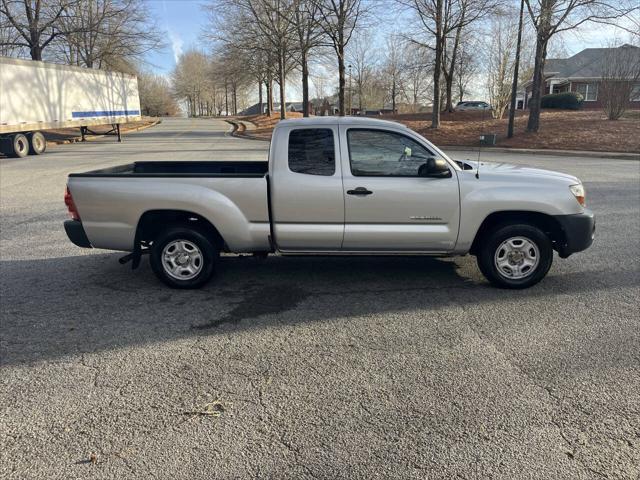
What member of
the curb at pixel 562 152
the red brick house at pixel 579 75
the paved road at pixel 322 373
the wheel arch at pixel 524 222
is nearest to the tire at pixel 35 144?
the paved road at pixel 322 373

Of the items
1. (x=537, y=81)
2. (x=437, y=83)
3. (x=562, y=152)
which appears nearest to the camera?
(x=562, y=152)

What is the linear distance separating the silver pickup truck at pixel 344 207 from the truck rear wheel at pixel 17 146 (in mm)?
19276

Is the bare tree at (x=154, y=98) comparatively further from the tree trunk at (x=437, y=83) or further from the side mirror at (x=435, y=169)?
the side mirror at (x=435, y=169)

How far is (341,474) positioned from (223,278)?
336 centimetres

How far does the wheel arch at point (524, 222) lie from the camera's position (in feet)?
16.5

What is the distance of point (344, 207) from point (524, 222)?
6.32 feet

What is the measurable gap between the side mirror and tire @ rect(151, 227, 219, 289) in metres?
2.32

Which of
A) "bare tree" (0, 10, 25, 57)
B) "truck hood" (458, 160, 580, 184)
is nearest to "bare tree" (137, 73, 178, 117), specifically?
"bare tree" (0, 10, 25, 57)

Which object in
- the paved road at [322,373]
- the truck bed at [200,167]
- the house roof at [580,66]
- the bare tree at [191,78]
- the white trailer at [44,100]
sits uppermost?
the bare tree at [191,78]

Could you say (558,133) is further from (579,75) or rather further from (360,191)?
(579,75)

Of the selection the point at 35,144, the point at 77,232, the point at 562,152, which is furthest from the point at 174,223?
the point at 35,144

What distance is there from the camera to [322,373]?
3527mm

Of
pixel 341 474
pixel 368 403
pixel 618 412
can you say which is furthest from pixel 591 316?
pixel 341 474

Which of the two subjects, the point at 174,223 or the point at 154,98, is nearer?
the point at 174,223
